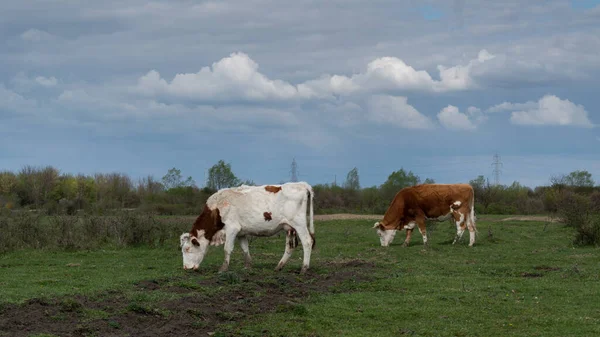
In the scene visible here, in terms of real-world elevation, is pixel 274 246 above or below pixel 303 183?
below

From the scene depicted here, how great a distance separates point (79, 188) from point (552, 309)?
5565cm

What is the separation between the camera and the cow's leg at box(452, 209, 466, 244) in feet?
83.2

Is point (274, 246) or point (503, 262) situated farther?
point (274, 246)

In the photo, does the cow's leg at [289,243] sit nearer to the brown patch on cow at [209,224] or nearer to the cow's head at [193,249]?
the brown patch on cow at [209,224]

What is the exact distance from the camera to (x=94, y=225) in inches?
1015

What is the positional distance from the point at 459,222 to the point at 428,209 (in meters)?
1.25

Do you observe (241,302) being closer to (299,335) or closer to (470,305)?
(299,335)

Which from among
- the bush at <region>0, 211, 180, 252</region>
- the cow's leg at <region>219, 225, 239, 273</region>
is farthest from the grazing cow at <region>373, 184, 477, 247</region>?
the cow's leg at <region>219, 225, 239, 273</region>

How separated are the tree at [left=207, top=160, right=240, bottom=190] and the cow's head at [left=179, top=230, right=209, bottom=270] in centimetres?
3824

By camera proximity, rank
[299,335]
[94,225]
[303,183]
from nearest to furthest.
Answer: [299,335], [303,183], [94,225]

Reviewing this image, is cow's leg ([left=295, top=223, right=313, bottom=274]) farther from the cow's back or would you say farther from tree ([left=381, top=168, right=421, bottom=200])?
tree ([left=381, top=168, right=421, bottom=200])

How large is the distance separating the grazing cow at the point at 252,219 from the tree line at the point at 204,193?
34.9 m

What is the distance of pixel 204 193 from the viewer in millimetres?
58844

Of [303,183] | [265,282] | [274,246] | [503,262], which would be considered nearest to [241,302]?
[265,282]
